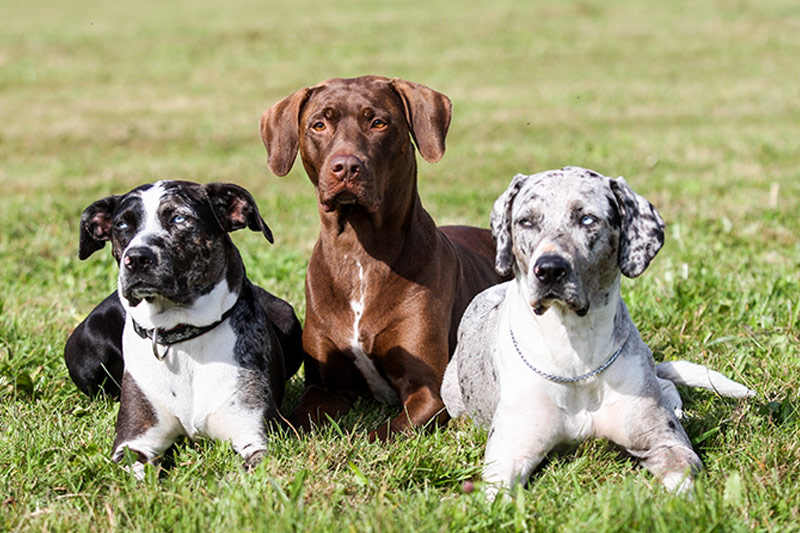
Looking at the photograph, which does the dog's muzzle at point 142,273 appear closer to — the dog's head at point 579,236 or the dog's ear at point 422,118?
the dog's head at point 579,236

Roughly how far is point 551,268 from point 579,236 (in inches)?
9.4

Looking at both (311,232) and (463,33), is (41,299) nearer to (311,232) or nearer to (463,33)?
(311,232)

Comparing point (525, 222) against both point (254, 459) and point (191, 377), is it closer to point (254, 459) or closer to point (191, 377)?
point (254, 459)

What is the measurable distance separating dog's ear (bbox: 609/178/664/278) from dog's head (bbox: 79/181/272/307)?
1.79m

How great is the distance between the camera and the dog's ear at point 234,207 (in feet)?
15.3

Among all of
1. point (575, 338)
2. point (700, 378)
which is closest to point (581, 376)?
point (575, 338)

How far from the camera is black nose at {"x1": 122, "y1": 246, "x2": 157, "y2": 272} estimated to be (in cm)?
415

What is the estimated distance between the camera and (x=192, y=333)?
4.49m

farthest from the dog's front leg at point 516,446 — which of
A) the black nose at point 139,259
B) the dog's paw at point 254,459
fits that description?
the black nose at point 139,259

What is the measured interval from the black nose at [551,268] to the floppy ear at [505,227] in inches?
14.9

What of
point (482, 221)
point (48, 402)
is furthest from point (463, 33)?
point (48, 402)

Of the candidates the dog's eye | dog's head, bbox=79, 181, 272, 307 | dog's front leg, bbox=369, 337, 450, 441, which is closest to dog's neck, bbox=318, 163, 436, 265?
dog's front leg, bbox=369, 337, 450, 441

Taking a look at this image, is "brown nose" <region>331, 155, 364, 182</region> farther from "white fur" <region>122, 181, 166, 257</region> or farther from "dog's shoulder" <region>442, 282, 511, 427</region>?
"dog's shoulder" <region>442, 282, 511, 427</region>

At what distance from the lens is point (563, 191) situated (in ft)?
12.8
